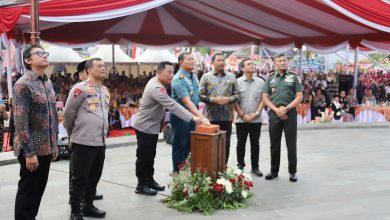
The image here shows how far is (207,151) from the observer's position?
405 cm

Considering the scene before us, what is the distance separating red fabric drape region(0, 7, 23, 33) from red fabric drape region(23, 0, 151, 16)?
0.41 m

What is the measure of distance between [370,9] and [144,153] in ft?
22.1

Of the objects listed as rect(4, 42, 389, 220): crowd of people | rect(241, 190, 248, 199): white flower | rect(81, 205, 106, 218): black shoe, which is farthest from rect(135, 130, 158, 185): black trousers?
rect(241, 190, 248, 199): white flower

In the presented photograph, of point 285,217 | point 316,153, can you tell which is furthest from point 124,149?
point 285,217

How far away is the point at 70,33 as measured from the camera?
13562mm

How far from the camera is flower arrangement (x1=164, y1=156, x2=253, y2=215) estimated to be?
404 cm

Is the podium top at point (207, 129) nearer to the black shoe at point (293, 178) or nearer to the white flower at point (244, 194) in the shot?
the white flower at point (244, 194)

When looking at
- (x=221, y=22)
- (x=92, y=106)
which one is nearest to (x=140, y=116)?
(x=92, y=106)

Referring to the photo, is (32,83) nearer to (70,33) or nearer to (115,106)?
A: (115,106)

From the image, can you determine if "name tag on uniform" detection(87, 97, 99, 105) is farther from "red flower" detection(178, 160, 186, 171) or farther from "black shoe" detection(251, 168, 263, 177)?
"black shoe" detection(251, 168, 263, 177)

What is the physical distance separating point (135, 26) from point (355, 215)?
11.5m

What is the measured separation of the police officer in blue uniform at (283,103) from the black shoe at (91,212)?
230cm

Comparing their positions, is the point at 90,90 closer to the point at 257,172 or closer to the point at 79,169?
the point at 79,169

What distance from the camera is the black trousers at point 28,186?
3.14m
